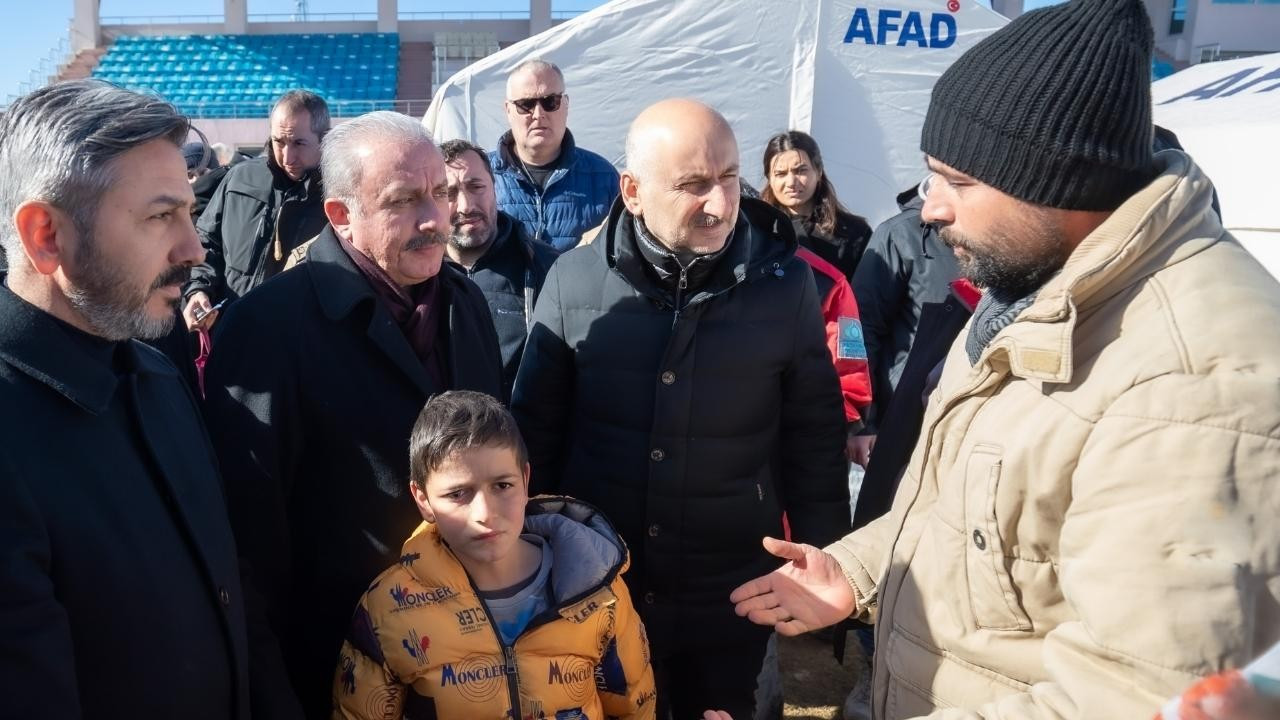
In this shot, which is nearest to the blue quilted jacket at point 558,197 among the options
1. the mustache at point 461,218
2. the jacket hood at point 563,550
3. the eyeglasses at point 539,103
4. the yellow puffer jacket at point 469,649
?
the eyeglasses at point 539,103

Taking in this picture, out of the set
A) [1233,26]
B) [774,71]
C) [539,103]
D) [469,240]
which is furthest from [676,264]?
[1233,26]

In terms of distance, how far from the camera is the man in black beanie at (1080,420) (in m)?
0.95

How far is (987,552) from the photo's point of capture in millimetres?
1227

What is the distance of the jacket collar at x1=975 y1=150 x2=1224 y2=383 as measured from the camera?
45.2 inches

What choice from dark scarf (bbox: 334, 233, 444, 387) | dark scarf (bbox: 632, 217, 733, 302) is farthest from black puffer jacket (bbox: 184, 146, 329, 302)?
dark scarf (bbox: 632, 217, 733, 302)

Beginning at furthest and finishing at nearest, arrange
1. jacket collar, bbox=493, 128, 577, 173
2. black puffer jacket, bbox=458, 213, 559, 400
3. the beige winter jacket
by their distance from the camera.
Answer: jacket collar, bbox=493, 128, 577, 173 → black puffer jacket, bbox=458, 213, 559, 400 → the beige winter jacket

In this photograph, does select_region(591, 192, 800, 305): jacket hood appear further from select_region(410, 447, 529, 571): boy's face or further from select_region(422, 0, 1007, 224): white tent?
select_region(422, 0, 1007, 224): white tent

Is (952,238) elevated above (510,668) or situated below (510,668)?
above

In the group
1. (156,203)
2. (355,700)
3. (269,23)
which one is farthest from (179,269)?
(269,23)

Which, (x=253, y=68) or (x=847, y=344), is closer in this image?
(x=847, y=344)

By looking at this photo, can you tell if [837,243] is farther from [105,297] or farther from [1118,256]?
[105,297]

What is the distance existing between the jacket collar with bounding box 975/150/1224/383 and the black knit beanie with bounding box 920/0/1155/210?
0.09 meters

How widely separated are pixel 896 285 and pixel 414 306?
1.94m

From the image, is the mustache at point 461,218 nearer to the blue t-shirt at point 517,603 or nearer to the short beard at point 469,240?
the short beard at point 469,240
